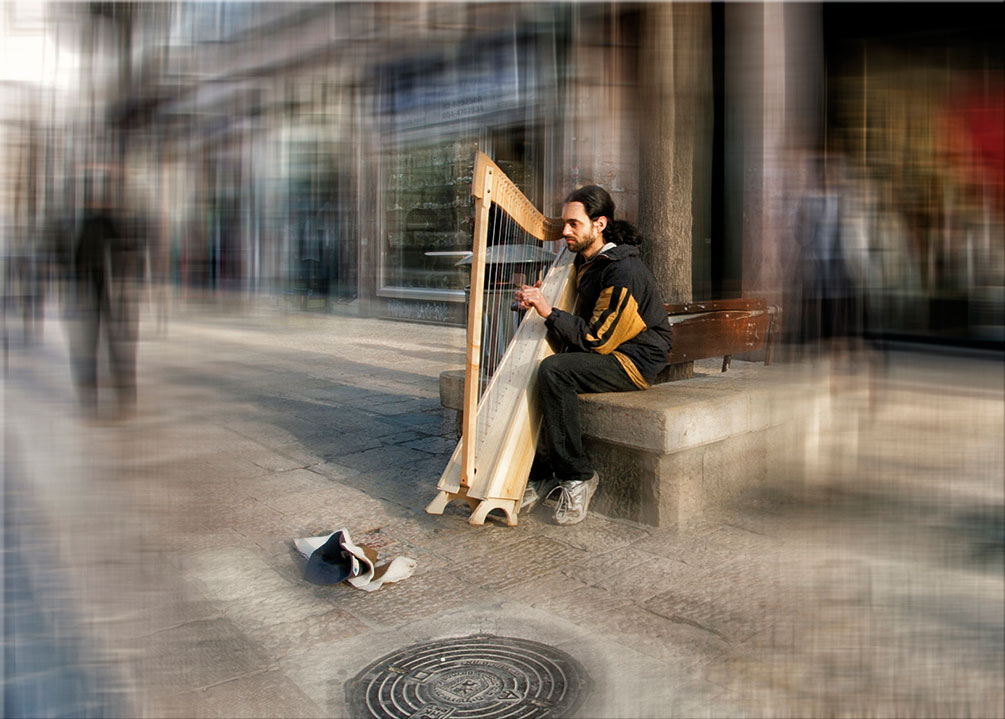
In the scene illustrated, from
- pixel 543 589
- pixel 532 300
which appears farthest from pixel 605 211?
pixel 543 589

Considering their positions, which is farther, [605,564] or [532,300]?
[532,300]

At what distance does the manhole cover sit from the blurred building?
2411mm

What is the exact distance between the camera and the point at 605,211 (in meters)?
3.65

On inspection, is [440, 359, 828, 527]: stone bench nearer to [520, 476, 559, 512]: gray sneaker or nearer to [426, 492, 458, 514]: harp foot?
[520, 476, 559, 512]: gray sneaker

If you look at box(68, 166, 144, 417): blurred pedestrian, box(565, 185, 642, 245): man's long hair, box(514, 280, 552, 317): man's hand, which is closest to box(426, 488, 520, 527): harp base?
box(514, 280, 552, 317): man's hand

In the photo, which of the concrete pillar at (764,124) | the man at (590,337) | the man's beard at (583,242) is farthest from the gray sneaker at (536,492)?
the concrete pillar at (764,124)

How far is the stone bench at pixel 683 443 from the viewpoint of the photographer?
3291mm

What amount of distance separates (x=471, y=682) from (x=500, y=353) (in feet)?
6.07

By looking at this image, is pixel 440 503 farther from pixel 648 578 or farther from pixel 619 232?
pixel 619 232

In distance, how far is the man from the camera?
3412mm

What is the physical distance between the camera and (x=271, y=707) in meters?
2.07

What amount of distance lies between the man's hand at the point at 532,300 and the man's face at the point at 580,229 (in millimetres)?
398

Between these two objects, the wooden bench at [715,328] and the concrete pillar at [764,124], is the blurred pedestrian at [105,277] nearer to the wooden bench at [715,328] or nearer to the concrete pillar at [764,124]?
the wooden bench at [715,328]

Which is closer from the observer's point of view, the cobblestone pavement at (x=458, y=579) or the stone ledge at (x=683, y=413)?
the cobblestone pavement at (x=458, y=579)
